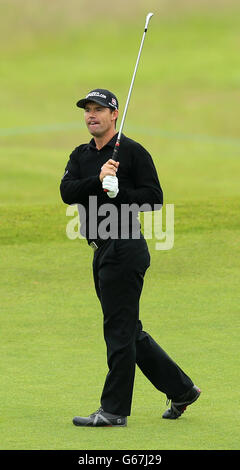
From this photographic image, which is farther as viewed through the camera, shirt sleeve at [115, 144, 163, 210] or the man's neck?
the man's neck

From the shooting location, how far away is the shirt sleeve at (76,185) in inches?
268

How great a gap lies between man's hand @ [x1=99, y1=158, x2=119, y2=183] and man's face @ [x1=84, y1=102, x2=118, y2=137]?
1.11ft

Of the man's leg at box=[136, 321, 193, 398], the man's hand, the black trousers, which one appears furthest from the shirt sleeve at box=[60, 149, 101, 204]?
the man's leg at box=[136, 321, 193, 398]

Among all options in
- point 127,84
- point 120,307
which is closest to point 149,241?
point 120,307

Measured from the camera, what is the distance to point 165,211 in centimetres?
1520

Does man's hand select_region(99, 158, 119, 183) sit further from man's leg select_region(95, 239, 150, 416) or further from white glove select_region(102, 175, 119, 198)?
man's leg select_region(95, 239, 150, 416)

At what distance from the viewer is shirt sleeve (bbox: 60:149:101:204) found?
6797 millimetres

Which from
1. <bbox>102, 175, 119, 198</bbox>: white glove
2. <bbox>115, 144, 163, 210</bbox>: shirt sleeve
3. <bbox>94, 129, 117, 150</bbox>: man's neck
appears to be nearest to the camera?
<bbox>102, 175, 119, 198</bbox>: white glove

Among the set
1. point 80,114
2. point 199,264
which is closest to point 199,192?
point 199,264

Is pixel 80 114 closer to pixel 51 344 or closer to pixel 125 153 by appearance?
pixel 51 344

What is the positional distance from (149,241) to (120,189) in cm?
717

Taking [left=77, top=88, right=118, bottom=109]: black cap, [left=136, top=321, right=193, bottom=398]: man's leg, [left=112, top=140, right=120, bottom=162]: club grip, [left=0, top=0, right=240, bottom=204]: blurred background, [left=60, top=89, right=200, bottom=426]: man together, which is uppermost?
[left=0, top=0, right=240, bottom=204]: blurred background

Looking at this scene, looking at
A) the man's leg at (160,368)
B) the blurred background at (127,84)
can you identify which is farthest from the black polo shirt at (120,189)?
the blurred background at (127,84)

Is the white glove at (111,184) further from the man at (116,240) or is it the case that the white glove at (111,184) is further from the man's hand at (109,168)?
the man at (116,240)
